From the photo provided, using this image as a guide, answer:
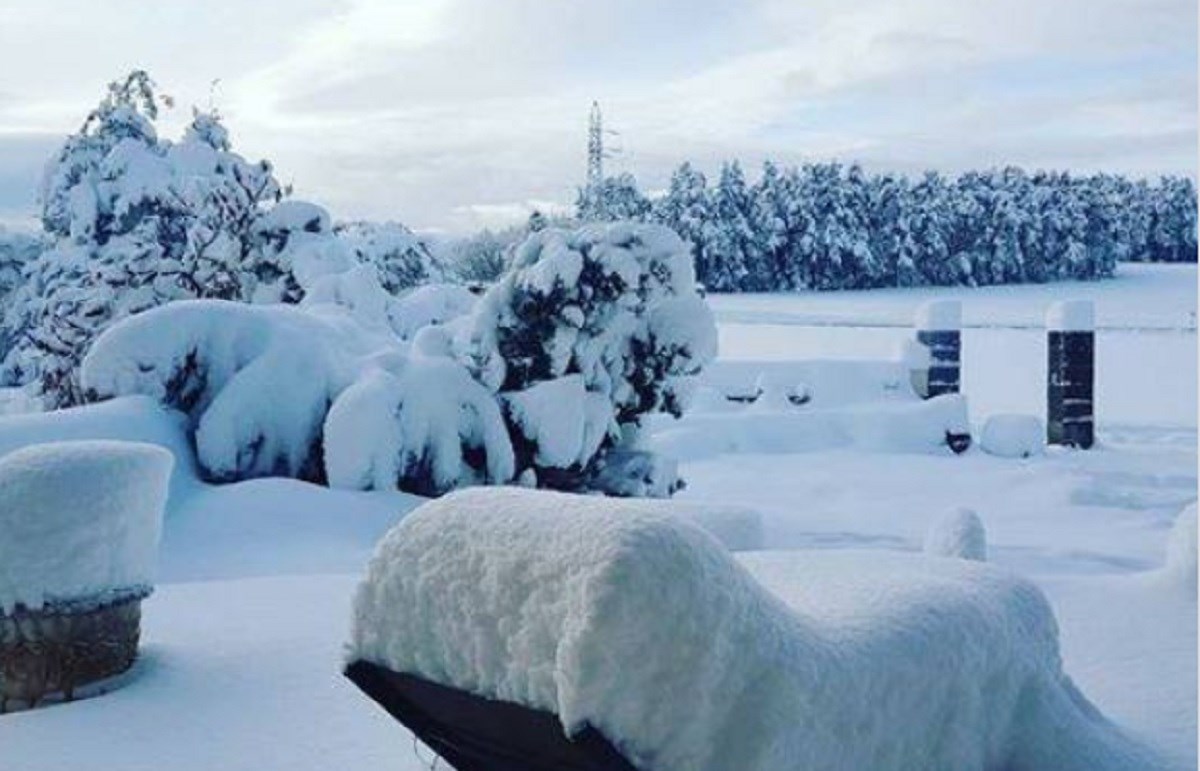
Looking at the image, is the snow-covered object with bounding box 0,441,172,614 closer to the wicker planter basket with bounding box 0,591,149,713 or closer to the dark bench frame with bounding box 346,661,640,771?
the wicker planter basket with bounding box 0,591,149,713

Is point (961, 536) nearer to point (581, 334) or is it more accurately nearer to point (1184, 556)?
point (1184, 556)

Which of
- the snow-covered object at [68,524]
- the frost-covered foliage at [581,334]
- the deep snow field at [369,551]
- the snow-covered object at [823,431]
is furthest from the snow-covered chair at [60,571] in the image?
the snow-covered object at [823,431]

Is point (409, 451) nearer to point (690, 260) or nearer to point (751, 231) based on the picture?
point (690, 260)

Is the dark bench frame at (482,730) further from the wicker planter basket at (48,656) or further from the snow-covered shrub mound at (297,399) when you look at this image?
the snow-covered shrub mound at (297,399)

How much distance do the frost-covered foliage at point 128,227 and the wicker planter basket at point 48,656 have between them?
25.9 ft

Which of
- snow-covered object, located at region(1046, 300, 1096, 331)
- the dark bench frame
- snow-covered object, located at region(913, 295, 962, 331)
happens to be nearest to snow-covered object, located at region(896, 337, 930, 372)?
snow-covered object, located at region(913, 295, 962, 331)

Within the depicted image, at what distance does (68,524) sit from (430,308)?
996cm

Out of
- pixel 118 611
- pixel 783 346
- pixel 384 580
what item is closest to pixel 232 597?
pixel 118 611

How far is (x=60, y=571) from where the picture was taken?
499 centimetres

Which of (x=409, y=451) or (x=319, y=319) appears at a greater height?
(x=319, y=319)

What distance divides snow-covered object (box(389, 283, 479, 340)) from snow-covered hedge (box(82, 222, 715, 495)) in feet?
13.5

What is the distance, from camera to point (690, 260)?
10125mm

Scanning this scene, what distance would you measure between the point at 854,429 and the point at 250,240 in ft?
25.5

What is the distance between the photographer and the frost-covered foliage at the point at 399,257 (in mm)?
21406
